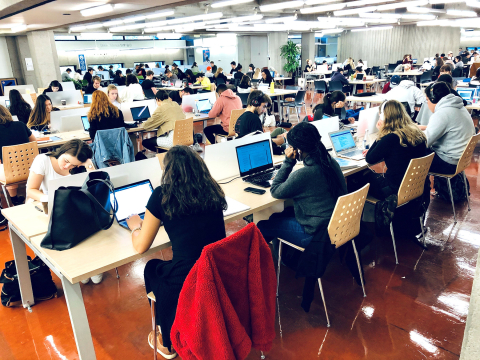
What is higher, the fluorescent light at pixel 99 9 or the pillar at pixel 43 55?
the fluorescent light at pixel 99 9

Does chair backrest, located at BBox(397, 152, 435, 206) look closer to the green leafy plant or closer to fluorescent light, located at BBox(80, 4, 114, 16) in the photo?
fluorescent light, located at BBox(80, 4, 114, 16)

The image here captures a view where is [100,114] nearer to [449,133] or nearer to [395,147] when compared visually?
[395,147]

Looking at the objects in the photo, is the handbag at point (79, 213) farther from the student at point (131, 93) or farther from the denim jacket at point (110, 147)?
the student at point (131, 93)

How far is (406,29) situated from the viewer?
19.0m

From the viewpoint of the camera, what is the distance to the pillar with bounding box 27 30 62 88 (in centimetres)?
1101

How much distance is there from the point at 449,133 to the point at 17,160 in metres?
4.42

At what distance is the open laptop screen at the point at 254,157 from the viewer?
3051 mm

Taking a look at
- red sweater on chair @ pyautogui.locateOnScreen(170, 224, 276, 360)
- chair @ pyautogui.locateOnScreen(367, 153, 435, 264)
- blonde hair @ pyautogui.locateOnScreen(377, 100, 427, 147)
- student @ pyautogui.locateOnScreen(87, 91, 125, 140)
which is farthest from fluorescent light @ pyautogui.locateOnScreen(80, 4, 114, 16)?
red sweater on chair @ pyautogui.locateOnScreen(170, 224, 276, 360)

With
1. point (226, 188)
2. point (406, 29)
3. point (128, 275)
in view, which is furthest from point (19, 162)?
point (406, 29)

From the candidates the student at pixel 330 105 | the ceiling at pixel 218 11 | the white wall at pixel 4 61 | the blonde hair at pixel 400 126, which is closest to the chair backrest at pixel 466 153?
the blonde hair at pixel 400 126

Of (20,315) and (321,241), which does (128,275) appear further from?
(321,241)

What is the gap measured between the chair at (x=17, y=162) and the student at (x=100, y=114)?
0.86 metres

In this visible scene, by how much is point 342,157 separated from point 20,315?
3003 mm

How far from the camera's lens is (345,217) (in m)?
2.37
